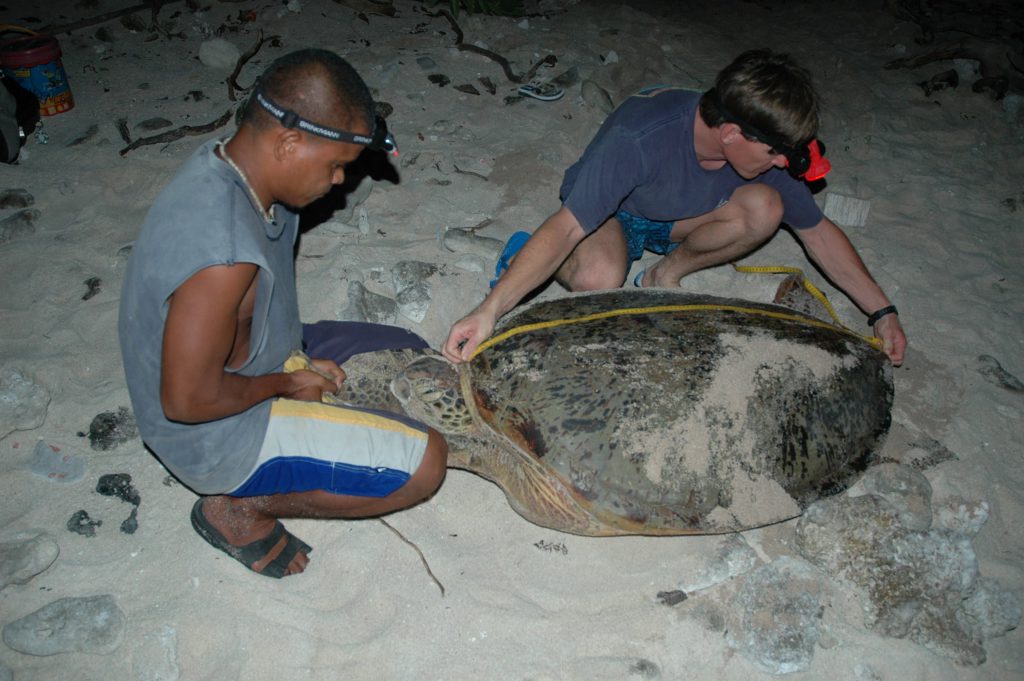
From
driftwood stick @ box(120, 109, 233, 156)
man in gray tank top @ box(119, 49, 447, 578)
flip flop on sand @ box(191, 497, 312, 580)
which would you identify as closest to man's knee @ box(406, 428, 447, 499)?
man in gray tank top @ box(119, 49, 447, 578)

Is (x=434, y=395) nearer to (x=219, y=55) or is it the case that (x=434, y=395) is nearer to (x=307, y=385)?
(x=307, y=385)

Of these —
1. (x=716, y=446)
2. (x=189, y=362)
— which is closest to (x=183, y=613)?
(x=189, y=362)

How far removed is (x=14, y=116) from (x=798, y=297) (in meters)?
3.62

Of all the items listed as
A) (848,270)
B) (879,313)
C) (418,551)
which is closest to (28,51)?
(418,551)

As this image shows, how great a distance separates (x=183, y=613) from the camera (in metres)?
1.50

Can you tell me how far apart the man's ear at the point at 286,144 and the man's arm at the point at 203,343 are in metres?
0.24

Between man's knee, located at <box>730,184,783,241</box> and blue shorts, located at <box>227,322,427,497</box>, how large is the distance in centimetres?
149

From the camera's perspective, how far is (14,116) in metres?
2.77

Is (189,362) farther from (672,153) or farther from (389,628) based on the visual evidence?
(672,153)

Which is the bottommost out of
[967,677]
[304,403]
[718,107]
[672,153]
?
[967,677]

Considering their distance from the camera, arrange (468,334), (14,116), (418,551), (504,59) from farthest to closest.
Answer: (504,59)
(14,116)
(468,334)
(418,551)

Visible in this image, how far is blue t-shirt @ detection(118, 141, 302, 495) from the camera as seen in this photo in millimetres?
1146

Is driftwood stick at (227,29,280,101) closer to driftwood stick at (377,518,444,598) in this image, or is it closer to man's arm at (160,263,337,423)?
man's arm at (160,263,337,423)

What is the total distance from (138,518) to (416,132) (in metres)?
2.29
